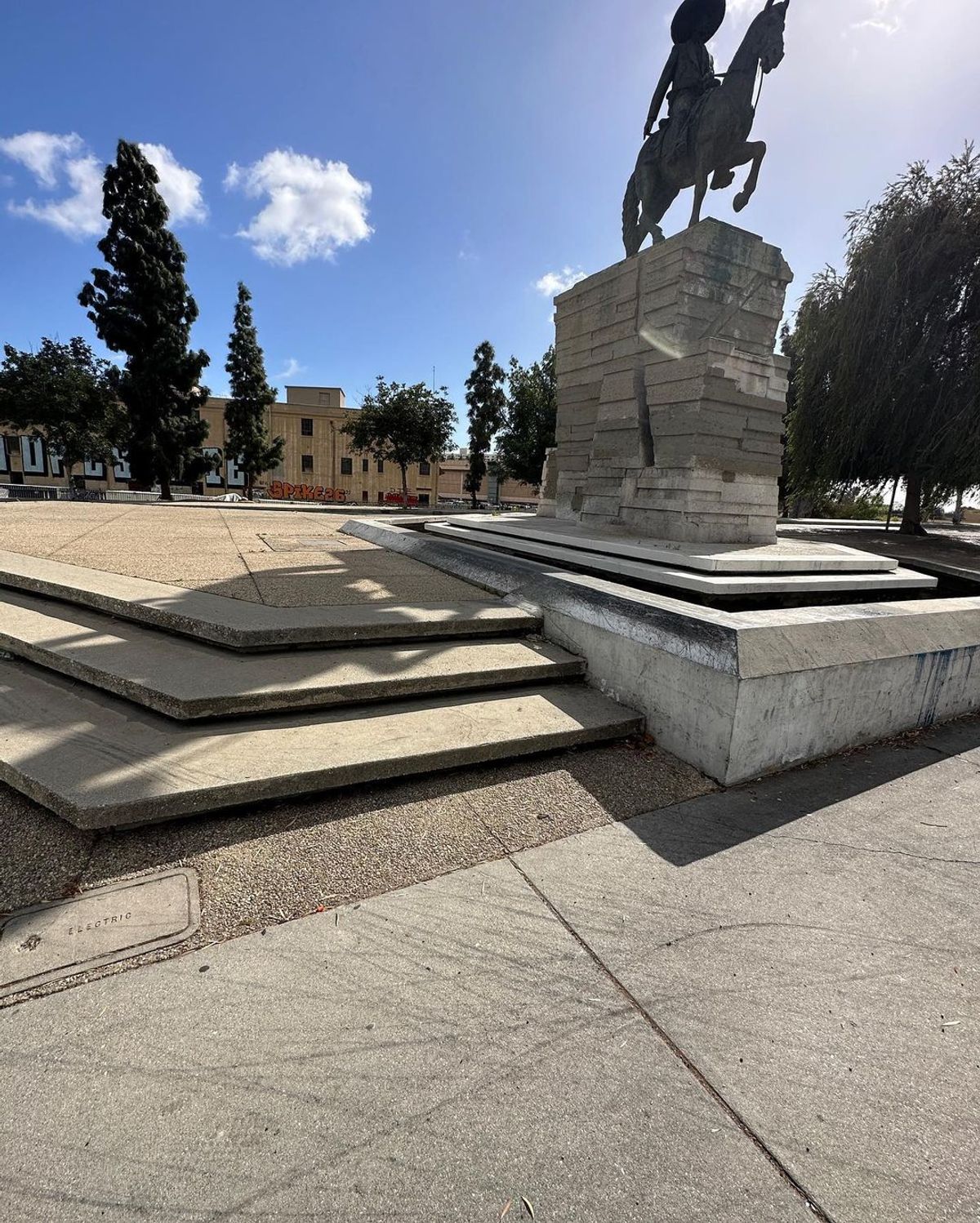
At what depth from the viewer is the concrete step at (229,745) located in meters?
2.26

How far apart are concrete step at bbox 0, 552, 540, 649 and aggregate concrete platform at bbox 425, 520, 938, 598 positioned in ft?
3.70

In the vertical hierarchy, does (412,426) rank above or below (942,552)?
above

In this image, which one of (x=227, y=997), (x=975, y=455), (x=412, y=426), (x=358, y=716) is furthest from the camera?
(x=412, y=426)

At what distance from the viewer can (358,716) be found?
3107mm

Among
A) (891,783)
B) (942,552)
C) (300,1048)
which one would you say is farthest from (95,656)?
(942,552)

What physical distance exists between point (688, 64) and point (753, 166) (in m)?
1.78

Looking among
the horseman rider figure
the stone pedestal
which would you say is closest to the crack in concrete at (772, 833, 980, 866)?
the stone pedestal

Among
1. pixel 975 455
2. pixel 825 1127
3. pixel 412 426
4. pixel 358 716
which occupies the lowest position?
pixel 825 1127

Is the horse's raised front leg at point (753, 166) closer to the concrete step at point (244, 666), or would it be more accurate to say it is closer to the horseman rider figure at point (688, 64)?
the horseman rider figure at point (688, 64)

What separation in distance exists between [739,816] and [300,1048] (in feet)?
7.11

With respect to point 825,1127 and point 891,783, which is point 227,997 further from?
point 891,783

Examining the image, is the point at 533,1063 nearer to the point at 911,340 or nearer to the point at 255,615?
the point at 255,615

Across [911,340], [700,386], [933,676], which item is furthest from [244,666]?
[911,340]

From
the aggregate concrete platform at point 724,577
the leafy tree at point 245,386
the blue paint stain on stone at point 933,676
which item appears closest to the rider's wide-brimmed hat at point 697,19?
the aggregate concrete platform at point 724,577
